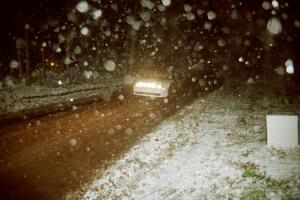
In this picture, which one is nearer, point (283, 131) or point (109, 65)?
point (283, 131)

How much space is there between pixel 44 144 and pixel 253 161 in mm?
6258

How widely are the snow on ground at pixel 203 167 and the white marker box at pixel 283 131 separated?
0.32 m

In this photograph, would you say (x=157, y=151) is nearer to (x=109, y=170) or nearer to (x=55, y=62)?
(x=109, y=170)

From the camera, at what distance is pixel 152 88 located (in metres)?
16.5

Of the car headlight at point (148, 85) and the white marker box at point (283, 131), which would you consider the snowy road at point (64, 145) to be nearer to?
the car headlight at point (148, 85)

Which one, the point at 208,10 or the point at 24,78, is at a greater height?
the point at 208,10

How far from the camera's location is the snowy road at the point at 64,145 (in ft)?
23.0

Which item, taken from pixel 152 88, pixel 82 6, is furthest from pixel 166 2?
pixel 152 88

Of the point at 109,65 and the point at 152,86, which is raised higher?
the point at 109,65

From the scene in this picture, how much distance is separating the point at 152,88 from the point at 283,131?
902cm

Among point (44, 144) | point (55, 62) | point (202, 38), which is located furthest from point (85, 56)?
point (44, 144)

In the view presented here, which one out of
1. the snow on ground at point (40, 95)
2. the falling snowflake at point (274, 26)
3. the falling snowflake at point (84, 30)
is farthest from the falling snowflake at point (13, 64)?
the falling snowflake at point (274, 26)

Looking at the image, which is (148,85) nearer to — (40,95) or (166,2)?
(40,95)

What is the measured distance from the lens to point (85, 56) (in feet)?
127
